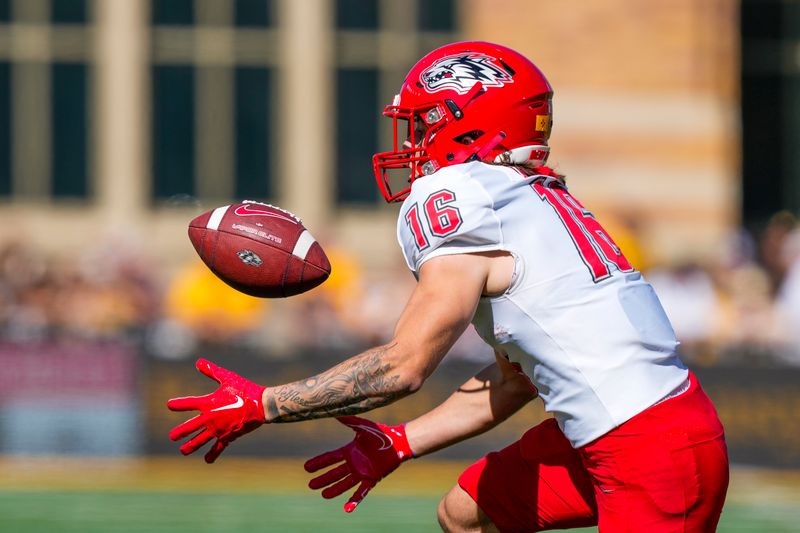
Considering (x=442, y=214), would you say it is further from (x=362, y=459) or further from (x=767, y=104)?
(x=767, y=104)

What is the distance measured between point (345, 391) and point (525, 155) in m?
0.80

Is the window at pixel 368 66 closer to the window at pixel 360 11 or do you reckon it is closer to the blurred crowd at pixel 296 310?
the window at pixel 360 11

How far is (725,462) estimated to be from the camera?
3654 millimetres

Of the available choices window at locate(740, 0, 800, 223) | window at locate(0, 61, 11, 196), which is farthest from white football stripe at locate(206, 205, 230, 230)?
window at locate(740, 0, 800, 223)

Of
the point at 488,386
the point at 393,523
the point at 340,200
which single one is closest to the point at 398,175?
the point at 340,200

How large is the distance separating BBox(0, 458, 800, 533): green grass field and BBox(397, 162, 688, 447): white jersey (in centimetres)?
395

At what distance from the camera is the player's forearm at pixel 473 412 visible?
4.23 metres

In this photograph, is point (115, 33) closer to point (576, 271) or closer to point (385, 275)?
point (385, 275)

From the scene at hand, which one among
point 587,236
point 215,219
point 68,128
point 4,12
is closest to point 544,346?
point 587,236

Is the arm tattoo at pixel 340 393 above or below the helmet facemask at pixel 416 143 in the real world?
below

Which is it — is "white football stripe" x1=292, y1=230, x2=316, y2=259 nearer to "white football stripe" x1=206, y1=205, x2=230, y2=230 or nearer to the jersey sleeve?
"white football stripe" x1=206, y1=205, x2=230, y2=230

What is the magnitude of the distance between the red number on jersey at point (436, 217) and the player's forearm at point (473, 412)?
0.82m

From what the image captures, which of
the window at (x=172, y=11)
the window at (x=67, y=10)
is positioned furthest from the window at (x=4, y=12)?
the window at (x=172, y=11)

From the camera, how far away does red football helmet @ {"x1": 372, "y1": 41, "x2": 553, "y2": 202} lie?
3822 millimetres
